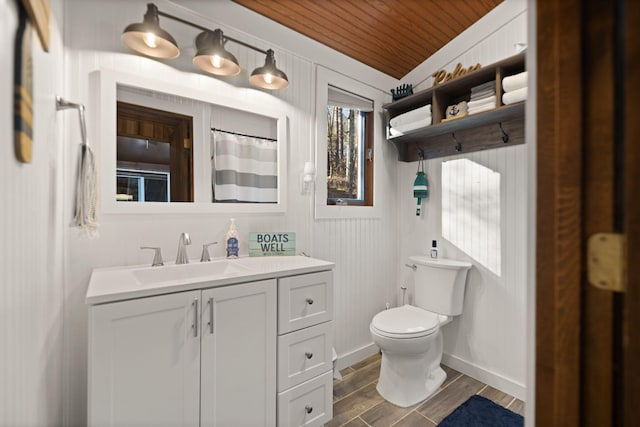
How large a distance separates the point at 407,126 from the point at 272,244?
1480mm

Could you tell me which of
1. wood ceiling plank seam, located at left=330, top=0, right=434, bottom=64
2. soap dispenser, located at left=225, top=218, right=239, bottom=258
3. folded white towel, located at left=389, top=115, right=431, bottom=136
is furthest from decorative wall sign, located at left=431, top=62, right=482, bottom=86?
soap dispenser, located at left=225, top=218, right=239, bottom=258

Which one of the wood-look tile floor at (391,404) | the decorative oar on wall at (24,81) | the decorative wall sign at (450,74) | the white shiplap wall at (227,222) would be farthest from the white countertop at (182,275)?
the decorative wall sign at (450,74)

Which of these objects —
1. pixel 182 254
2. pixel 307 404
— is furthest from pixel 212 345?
pixel 307 404

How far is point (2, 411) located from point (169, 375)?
0.61 metres

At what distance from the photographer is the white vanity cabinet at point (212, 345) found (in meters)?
1.03

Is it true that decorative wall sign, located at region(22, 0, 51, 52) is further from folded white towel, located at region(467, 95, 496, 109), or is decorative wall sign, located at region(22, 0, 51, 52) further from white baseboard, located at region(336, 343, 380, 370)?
white baseboard, located at region(336, 343, 380, 370)

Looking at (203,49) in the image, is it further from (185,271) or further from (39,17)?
(185,271)

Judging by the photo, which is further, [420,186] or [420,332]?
[420,186]

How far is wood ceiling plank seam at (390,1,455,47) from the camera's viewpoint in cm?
194

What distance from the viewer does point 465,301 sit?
227 centimetres

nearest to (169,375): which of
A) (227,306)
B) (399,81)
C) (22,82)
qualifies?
(227,306)

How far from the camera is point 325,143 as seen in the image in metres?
2.27

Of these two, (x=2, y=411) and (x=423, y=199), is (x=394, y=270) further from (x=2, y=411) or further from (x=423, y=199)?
(x=2, y=411)

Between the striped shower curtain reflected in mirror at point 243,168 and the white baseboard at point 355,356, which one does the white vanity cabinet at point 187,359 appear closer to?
the striped shower curtain reflected in mirror at point 243,168
